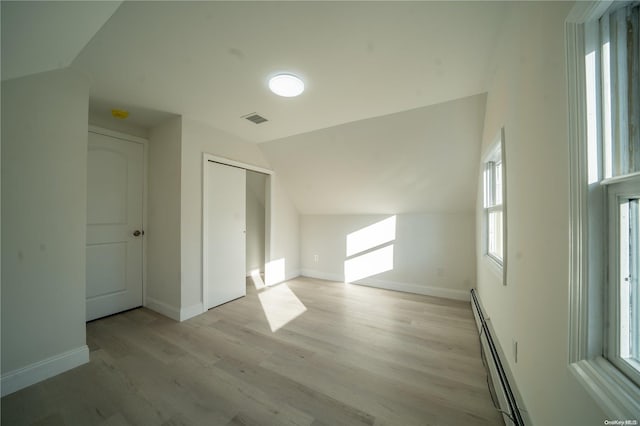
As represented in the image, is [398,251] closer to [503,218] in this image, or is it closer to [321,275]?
[321,275]

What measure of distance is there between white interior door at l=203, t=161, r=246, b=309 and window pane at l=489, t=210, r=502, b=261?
3.06m

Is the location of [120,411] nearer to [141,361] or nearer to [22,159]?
[141,361]

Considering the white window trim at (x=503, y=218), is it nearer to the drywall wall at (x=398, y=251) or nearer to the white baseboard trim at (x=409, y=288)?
the drywall wall at (x=398, y=251)

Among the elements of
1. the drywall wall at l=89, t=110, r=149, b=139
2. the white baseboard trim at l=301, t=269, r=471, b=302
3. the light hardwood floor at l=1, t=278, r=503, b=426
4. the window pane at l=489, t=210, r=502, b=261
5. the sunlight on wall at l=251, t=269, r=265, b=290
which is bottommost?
the sunlight on wall at l=251, t=269, r=265, b=290

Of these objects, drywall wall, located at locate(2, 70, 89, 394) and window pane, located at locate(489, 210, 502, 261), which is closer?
drywall wall, located at locate(2, 70, 89, 394)

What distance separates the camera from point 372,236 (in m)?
3.86

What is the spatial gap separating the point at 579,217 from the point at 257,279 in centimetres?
432

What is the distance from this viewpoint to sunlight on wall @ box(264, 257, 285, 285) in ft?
12.7

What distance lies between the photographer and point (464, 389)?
154cm

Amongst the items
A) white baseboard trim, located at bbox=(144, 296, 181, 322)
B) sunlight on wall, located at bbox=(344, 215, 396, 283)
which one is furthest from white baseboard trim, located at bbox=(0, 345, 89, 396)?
sunlight on wall, located at bbox=(344, 215, 396, 283)

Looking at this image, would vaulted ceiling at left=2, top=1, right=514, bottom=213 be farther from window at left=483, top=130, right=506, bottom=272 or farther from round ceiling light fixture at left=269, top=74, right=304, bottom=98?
window at left=483, top=130, right=506, bottom=272

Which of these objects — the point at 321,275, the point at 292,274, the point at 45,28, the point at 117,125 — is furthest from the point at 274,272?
the point at 45,28

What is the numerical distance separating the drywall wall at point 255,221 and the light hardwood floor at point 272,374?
184 cm

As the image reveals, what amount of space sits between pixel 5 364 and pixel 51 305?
0.38m
